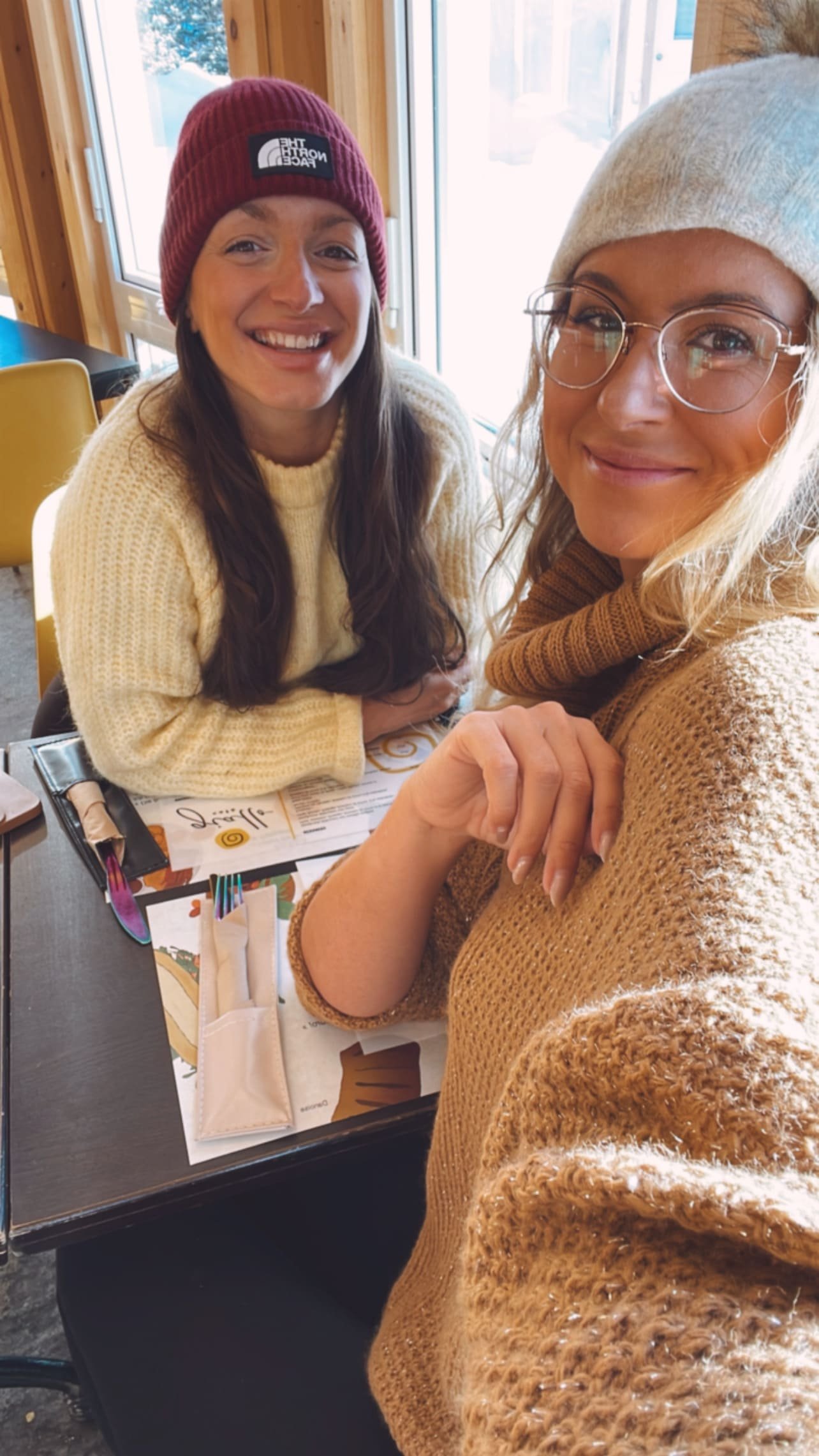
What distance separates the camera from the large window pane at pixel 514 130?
4.80 feet

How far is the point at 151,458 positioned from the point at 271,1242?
0.89 metres

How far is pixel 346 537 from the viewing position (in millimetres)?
1364

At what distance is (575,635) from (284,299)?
0.66 m

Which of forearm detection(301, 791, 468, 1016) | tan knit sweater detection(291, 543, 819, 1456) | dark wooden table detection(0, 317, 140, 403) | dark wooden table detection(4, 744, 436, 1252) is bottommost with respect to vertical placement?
dark wooden table detection(0, 317, 140, 403)

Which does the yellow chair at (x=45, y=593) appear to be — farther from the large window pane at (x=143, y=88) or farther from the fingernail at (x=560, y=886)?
the large window pane at (x=143, y=88)

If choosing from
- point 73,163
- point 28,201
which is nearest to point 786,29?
point 73,163

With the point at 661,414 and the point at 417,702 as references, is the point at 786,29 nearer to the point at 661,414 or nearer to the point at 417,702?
the point at 661,414

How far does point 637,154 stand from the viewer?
0.71 metres

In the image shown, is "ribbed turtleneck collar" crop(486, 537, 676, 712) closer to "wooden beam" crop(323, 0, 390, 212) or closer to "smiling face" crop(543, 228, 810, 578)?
"smiling face" crop(543, 228, 810, 578)

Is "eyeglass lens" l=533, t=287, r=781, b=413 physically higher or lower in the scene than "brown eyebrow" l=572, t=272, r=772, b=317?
lower

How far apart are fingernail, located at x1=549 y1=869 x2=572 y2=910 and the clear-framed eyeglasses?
0.36m

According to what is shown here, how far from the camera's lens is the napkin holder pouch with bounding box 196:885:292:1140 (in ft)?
2.60

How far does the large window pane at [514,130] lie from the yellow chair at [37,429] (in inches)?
35.5

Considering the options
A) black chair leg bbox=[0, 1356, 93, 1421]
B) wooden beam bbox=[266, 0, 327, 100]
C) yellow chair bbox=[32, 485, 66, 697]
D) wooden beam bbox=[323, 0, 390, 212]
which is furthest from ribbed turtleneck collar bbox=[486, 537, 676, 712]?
wooden beam bbox=[266, 0, 327, 100]
